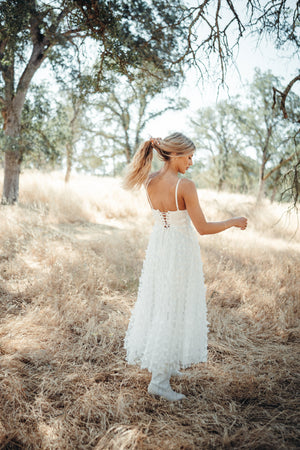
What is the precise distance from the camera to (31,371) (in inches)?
116

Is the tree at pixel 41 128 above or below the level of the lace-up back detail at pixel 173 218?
above

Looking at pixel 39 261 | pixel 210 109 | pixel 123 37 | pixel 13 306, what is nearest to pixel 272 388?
pixel 13 306

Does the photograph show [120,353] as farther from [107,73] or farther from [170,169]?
[107,73]

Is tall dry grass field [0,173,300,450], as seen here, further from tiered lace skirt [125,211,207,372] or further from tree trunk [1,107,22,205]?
tree trunk [1,107,22,205]

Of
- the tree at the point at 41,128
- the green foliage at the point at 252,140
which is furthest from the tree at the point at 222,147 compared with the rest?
the tree at the point at 41,128

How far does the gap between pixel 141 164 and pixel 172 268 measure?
0.92m

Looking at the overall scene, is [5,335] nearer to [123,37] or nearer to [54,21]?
[123,37]

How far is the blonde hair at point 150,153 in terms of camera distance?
244 centimetres

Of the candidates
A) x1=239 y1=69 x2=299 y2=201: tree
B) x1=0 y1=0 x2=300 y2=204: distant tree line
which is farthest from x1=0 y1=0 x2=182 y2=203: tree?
x1=239 y1=69 x2=299 y2=201: tree

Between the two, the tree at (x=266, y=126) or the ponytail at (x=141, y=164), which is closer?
the ponytail at (x=141, y=164)

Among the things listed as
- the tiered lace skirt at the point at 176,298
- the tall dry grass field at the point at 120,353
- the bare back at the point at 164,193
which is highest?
the bare back at the point at 164,193

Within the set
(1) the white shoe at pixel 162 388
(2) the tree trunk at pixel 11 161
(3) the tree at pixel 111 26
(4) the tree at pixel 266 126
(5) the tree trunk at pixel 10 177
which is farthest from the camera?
(4) the tree at pixel 266 126

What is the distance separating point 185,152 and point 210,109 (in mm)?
24874

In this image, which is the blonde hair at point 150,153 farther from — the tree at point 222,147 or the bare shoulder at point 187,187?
the tree at point 222,147
